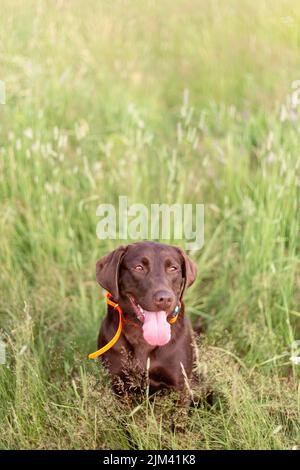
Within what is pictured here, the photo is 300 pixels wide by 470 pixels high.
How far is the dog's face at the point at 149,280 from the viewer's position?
355 cm

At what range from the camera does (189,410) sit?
3.79 m

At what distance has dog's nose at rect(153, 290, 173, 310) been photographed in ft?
11.4

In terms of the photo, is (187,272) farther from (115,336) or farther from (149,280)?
(115,336)

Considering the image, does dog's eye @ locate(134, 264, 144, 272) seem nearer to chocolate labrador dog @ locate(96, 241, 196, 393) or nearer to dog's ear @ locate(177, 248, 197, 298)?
chocolate labrador dog @ locate(96, 241, 196, 393)

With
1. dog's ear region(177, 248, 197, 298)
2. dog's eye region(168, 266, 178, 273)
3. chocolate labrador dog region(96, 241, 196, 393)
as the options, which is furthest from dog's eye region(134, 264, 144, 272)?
dog's ear region(177, 248, 197, 298)

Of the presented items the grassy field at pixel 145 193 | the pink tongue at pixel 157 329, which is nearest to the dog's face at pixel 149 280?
the pink tongue at pixel 157 329

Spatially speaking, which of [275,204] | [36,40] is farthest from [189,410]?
[36,40]

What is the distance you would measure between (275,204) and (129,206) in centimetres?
110

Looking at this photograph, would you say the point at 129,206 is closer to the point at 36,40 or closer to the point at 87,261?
the point at 87,261

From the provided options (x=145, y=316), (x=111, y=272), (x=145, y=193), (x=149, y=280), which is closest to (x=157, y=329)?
(x=145, y=316)

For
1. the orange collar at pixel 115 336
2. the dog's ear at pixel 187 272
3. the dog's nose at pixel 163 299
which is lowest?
the orange collar at pixel 115 336

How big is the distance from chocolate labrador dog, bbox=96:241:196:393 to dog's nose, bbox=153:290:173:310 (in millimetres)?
59

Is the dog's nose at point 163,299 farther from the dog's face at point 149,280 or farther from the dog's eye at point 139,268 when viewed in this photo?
the dog's eye at point 139,268

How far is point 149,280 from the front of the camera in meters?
3.61
